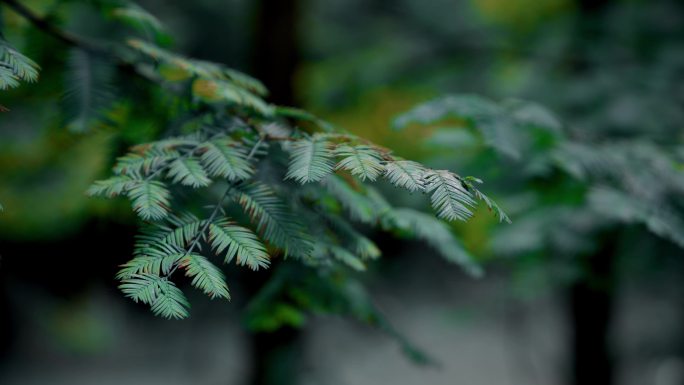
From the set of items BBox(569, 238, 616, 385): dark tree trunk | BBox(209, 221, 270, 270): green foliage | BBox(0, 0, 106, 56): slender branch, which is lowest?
BBox(209, 221, 270, 270): green foliage

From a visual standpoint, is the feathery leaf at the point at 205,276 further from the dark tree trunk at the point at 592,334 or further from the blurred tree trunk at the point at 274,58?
the dark tree trunk at the point at 592,334

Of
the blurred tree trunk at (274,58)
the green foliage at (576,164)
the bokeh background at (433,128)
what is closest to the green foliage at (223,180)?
the bokeh background at (433,128)

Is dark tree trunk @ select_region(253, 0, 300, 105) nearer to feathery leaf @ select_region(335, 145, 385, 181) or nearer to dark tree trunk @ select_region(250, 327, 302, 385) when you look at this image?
dark tree trunk @ select_region(250, 327, 302, 385)

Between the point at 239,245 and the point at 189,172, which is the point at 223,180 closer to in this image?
the point at 189,172

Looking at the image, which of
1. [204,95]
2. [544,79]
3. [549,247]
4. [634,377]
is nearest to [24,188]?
[204,95]

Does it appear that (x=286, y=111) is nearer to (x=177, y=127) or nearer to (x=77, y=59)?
(x=177, y=127)

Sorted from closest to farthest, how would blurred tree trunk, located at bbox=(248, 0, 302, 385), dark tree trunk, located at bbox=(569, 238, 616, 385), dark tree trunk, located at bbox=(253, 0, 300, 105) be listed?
blurred tree trunk, located at bbox=(248, 0, 302, 385) < dark tree trunk, located at bbox=(253, 0, 300, 105) < dark tree trunk, located at bbox=(569, 238, 616, 385)

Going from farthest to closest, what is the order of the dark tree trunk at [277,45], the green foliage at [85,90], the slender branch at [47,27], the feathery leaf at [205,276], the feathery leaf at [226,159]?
the dark tree trunk at [277,45]
the slender branch at [47,27]
the green foliage at [85,90]
the feathery leaf at [226,159]
the feathery leaf at [205,276]

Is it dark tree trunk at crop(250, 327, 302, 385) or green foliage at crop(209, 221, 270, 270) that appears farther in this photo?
dark tree trunk at crop(250, 327, 302, 385)

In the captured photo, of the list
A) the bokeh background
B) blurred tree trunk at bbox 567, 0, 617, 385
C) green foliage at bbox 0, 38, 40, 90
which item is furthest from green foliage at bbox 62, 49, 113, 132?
blurred tree trunk at bbox 567, 0, 617, 385

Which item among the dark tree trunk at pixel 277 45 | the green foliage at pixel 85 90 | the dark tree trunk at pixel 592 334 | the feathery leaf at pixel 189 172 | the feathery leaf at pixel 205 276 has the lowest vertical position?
the feathery leaf at pixel 205 276

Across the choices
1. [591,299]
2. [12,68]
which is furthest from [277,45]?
[591,299]

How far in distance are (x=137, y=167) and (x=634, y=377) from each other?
6384 millimetres

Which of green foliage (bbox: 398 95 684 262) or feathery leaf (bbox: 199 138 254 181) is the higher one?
green foliage (bbox: 398 95 684 262)
